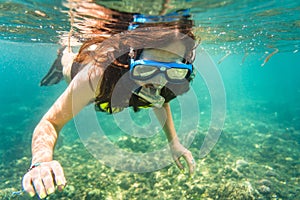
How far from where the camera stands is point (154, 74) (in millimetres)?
3543

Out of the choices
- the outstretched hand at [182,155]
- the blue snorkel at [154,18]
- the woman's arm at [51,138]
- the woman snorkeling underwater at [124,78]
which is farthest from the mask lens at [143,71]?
the blue snorkel at [154,18]

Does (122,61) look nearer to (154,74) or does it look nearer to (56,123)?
(154,74)

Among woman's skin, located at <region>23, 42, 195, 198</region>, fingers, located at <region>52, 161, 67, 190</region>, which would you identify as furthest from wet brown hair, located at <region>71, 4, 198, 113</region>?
fingers, located at <region>52, 161, 67, 190</region>

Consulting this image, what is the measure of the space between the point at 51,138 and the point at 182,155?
9.88 feet

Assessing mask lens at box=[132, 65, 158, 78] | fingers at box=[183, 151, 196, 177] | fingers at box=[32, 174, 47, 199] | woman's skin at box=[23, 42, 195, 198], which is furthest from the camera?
fingers at box=[183, 151, 196, 177]

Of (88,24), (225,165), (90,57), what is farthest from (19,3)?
(225,165)

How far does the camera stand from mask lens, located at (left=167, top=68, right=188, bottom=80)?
11.8ft

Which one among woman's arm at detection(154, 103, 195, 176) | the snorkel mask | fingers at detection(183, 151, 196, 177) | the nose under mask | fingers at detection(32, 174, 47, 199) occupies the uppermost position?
the snorkel mask

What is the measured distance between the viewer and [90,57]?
4148 mm

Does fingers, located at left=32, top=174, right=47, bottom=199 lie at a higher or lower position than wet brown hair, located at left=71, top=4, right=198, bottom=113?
lower

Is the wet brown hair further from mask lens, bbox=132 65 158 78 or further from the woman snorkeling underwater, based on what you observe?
mask lens, bbox=132 65 158 78

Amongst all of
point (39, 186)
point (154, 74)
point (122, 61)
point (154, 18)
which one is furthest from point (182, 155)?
point (154, 18)

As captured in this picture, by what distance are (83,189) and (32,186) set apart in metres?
5.02

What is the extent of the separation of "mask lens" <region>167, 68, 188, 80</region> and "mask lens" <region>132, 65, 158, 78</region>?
0.26 m
